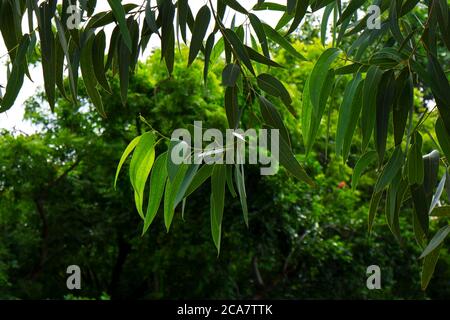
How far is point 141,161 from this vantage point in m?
1.32

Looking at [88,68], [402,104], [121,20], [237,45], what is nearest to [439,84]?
[402,104]

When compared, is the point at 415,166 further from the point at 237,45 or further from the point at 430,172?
the point at 237,45

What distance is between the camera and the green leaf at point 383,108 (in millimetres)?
1125

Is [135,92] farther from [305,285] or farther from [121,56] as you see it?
[121,56]

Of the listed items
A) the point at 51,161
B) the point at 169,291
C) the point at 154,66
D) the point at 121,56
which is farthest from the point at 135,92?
the point at 121,56

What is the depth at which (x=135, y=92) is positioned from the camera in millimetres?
5777

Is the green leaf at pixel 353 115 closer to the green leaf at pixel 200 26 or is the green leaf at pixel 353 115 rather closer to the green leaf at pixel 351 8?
the green leaf at pixel 351 8

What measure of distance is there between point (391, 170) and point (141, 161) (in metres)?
0.45

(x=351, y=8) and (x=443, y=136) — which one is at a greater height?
(x=351, y=8)

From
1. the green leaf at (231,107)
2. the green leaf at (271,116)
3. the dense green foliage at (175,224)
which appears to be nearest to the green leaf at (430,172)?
the green leaf at (271,116)

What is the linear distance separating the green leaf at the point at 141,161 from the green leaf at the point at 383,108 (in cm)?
40

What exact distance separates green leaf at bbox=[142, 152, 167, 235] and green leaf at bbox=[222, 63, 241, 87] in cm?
23

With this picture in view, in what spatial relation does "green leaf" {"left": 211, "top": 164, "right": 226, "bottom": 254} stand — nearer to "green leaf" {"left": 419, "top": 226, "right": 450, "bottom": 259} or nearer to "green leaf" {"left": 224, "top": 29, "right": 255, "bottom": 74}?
"green leaf" {"left": 224, "top": 29, "right": 255, "bottom": 74}
